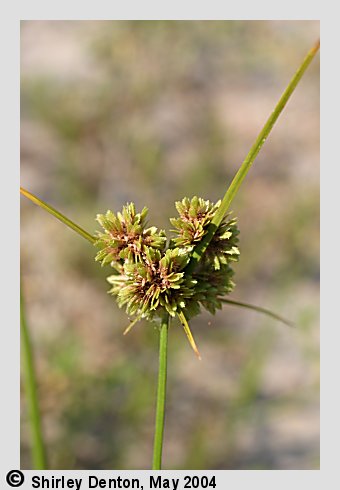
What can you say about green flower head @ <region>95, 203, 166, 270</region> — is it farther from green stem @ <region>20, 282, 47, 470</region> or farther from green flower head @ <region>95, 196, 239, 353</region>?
green stem @ <region>20, 282, 47, 470</region>

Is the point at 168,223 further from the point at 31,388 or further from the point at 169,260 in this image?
the point at 169,260

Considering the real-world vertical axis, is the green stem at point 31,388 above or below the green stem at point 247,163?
below

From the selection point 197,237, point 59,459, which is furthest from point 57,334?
point 197,237

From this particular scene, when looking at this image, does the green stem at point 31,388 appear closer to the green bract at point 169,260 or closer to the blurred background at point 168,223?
the green bract at point 169,260

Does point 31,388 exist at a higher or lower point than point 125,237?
lower

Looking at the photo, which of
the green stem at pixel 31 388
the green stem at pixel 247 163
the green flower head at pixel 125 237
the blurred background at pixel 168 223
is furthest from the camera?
the blurred background at pixel 168 223

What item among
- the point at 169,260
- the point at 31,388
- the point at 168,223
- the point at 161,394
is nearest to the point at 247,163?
the point at 169,260

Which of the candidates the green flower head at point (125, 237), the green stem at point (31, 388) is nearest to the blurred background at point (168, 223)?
the green stem at point (31, 388)

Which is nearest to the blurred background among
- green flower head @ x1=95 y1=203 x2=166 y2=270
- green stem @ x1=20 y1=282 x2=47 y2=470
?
green stem @ x1=20 y1=282 x2=47 y2=470

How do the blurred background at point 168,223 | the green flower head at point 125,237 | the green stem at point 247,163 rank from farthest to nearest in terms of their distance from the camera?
1. the blurred background at point 168,223
2. the green flower head at point 125,237
3. the green stem at point 247,163
